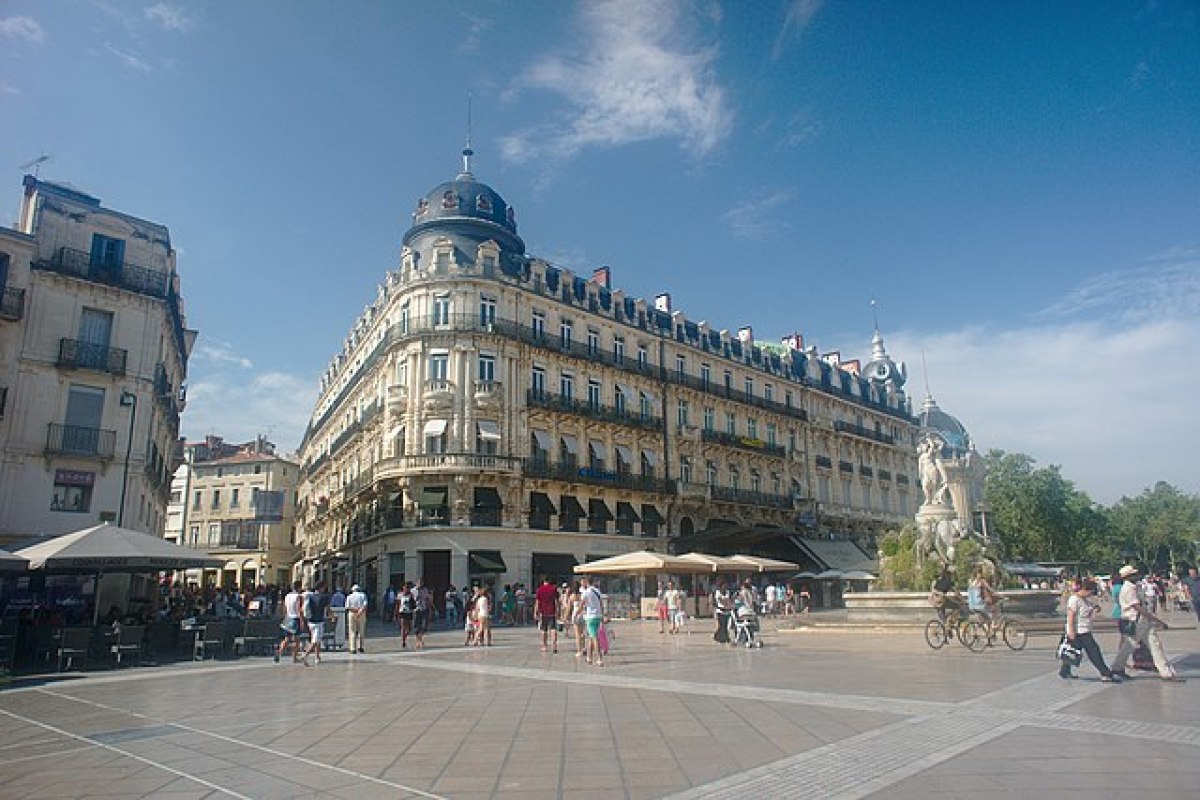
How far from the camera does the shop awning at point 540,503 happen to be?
1375 inches

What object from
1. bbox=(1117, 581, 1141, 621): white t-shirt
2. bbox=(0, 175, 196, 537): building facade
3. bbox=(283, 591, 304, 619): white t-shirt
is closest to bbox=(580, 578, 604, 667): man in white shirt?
bbox=(283, 591, 304, 619): white t-shirt

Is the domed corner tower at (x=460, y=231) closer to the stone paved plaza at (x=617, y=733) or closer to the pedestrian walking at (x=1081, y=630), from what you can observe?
the stone paved plaza at (x=617, y=733)

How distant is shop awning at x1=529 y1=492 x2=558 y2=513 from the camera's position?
115ft

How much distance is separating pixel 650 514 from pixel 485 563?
1059 centimetres

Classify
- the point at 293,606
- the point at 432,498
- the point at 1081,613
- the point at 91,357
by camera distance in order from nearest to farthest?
the point at 1081,613 → the point at 293,606 → the point at 91,357 → the point at 432,498

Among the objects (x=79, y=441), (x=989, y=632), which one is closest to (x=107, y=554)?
(x=79, y=441)

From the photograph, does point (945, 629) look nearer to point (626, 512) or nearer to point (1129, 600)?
point (1129, 600)

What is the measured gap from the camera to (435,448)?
33.5 m

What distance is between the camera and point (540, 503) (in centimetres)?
3525

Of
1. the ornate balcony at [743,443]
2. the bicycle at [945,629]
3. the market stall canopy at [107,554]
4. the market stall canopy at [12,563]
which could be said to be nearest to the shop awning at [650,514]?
the ornate balcony at [743,443]

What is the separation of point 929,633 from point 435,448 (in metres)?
22.9

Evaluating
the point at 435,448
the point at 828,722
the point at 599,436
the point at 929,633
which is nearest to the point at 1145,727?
the point at 828,722

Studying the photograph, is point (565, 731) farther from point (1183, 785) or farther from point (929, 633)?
point (929, 633)

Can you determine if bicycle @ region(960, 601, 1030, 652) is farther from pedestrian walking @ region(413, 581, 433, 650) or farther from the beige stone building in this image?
the beige stone building
